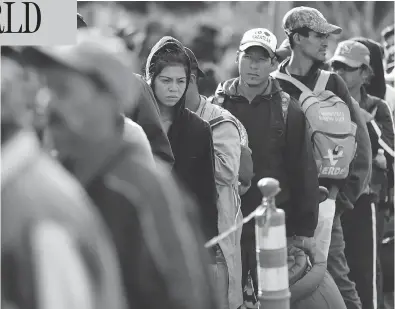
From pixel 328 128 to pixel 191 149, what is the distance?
143 centimetres

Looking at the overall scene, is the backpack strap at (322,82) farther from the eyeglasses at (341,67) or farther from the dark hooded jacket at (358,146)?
the eyeglasses at (341,67)

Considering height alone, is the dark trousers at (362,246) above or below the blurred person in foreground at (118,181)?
below

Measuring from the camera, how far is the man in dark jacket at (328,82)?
7.29 meters

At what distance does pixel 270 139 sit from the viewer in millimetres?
6680

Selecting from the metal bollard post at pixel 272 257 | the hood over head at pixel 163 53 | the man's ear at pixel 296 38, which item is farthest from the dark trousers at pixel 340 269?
the metal bollard post at pixel 272 257

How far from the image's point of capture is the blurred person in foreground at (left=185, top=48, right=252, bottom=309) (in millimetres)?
6180

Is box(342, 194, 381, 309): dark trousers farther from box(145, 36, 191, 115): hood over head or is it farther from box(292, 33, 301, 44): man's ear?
box(145, 36, 191, 115): hood over head

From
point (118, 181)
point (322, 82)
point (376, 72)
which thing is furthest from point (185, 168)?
point (376, 72)

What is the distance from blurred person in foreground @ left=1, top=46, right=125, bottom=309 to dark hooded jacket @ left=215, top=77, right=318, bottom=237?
3.86 metres

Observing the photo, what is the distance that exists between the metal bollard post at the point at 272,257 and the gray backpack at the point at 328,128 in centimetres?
197

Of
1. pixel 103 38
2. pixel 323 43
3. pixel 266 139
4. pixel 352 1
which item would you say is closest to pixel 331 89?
pixel 323 43

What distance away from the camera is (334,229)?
753 centimetres

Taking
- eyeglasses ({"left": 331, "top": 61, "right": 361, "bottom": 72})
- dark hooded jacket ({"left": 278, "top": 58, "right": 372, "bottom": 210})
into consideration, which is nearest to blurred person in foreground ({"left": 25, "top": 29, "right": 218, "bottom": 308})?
dark hooded jacket ({"left": 278, "top": 58, "right": 372, "bottom": 210})

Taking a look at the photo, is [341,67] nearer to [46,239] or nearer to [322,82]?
[322,82]
